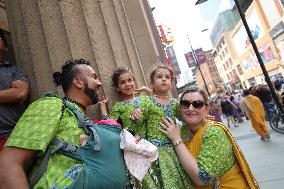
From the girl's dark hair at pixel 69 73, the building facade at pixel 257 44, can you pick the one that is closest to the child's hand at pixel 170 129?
the girl's dark hair at pixel 69 73

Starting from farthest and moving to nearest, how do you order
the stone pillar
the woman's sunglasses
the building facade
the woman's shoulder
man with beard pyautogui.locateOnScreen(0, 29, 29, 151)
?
the building facade
the stone pillar
the woman's sunglasses
the woman's shoulder
man with beard pyautogui.locateOnScreen(0, 29, 29, 151)

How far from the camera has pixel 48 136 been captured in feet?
5.59

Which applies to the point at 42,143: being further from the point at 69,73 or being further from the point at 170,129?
the point at 170,129

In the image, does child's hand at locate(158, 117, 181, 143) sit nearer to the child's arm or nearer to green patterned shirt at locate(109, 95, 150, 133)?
green patterned shirt at locate(109, 95, 150, 133)

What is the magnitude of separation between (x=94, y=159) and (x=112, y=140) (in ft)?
0.66

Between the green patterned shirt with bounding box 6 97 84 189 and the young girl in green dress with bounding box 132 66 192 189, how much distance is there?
0.96 m

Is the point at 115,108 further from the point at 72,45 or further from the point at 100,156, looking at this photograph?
the point at 100,156

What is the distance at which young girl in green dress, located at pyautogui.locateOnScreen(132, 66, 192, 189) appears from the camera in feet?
8.38

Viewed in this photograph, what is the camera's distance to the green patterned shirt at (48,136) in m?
1.66

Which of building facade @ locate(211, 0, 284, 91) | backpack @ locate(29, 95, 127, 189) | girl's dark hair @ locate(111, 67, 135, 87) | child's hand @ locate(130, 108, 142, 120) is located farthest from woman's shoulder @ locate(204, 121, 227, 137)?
building facade @ locate(211, 0, 284, 91)

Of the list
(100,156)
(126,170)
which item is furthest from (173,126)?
(100,156)

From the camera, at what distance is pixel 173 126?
2.77m

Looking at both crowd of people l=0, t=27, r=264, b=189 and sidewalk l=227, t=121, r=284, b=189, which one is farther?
sidewalk l=227, t=121, r=284, b=189

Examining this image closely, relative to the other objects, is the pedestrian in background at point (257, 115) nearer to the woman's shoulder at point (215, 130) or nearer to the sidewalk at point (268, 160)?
the sidewalk at point (268, 160)
